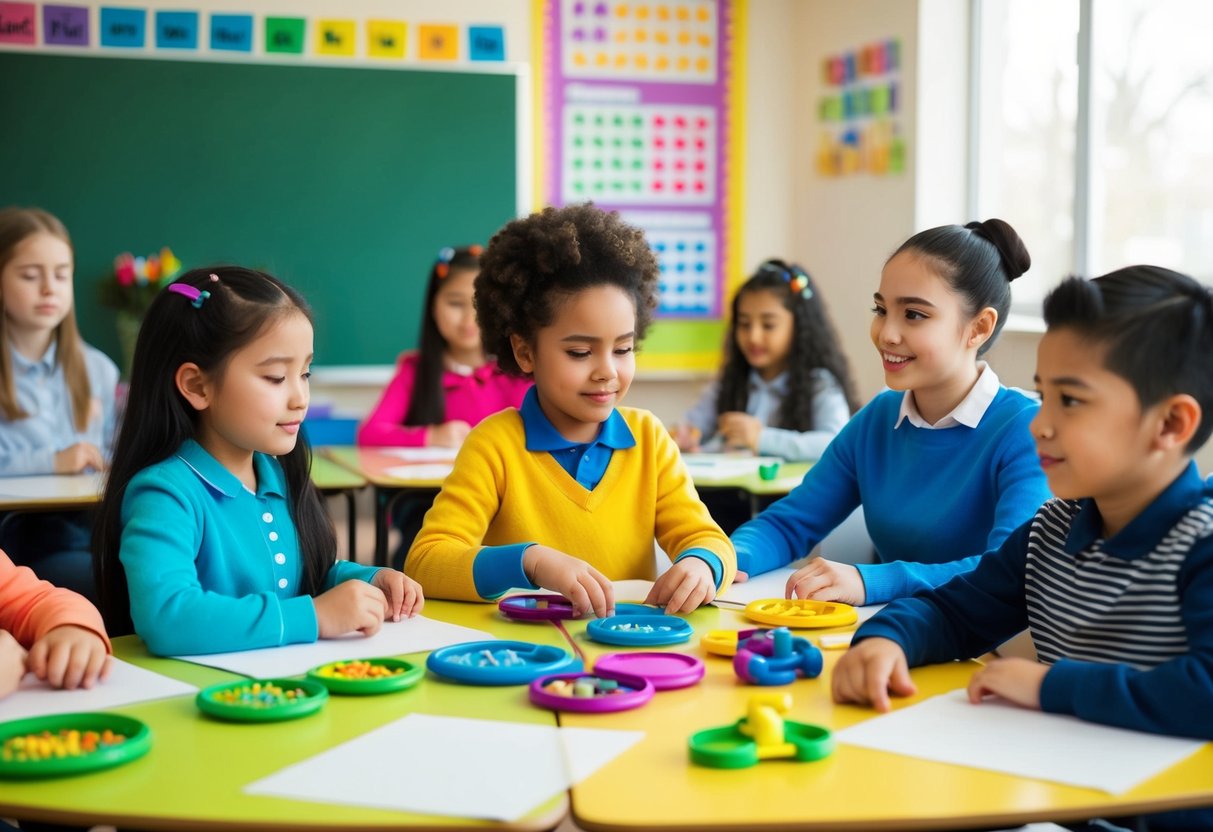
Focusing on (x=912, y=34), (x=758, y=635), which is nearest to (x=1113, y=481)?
(x=758, y=635)

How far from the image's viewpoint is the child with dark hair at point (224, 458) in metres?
1.63

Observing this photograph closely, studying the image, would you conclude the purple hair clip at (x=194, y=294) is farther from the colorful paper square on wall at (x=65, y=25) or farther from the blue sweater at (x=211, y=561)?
the colorful paper square on wall at (x=65, y=25)

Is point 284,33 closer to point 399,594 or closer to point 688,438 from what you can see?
point 688,438

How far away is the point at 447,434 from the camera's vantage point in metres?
3.83

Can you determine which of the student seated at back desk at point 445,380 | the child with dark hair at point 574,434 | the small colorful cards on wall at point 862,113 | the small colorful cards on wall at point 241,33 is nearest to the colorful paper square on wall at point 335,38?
the small colorful cards on wall at point 241,33

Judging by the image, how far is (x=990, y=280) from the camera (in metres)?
2.16

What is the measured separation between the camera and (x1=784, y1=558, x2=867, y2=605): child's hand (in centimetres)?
177

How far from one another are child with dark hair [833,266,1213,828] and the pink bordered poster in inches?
170

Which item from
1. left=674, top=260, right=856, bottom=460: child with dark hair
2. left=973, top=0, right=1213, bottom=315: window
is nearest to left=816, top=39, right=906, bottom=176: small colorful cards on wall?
left=973, top=0, right=1213, bottom=315: window

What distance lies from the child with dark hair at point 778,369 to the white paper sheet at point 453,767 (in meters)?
2.66

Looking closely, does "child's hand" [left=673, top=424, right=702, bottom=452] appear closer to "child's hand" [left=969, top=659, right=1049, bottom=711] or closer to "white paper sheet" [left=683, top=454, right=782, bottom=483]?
"white paper sheet" [left=683, top=454, right=782, bottom=483]

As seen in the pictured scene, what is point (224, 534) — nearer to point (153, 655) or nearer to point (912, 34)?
point (153, 655)

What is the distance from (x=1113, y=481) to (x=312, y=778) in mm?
846

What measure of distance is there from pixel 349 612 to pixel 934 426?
3.46 feet
